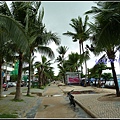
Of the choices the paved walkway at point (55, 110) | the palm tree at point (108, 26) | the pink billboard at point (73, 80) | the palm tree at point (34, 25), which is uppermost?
the palm tree at point (34, 25)

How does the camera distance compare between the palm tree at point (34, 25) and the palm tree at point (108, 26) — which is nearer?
the palm tree at point (108, 26)

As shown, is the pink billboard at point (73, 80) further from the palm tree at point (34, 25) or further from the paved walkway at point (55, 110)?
the paved walkway at point (55, 110)

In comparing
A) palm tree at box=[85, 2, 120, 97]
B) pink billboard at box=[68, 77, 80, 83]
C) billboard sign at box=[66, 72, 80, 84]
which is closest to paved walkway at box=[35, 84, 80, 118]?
palm tree at box=[85, 2, 120, 97]

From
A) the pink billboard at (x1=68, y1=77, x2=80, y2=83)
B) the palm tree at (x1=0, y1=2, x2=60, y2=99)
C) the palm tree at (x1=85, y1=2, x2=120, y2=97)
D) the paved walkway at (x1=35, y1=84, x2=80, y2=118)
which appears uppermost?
the palm tree at (x1=0, y1=2, x2=60, y2=99)

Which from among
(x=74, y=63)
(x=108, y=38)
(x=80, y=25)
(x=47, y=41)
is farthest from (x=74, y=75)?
(x=108, y=38)

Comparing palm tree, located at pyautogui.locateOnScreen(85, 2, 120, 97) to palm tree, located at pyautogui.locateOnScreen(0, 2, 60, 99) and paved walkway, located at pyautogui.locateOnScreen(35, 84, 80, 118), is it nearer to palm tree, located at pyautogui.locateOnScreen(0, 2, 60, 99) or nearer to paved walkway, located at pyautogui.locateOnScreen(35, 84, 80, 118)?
paved walkway, located at pyautogui.locateOnScreen(35, 84, 80, 118)

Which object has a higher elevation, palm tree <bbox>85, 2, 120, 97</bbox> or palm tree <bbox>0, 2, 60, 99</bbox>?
palm tree <bbox>0, 2, 60, 99</bbox>

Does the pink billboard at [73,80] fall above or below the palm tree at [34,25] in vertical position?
below

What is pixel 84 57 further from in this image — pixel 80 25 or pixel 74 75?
pixel 74 75

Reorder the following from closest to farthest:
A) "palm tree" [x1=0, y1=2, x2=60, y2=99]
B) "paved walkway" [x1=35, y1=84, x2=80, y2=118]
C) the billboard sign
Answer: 1. "paved walkway" [x1=35, y1=84, x2=80, y2=118]
2. "palm tree" [x1=0, y1=2, x2=60, y2=99]
3. the billboard sign

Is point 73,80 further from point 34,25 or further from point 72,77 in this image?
point 34,25

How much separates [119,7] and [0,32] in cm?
538

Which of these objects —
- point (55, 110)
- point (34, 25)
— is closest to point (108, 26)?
point (55, 110)

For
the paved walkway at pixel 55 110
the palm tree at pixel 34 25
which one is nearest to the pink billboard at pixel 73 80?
the palm tree at pixel 34 25
